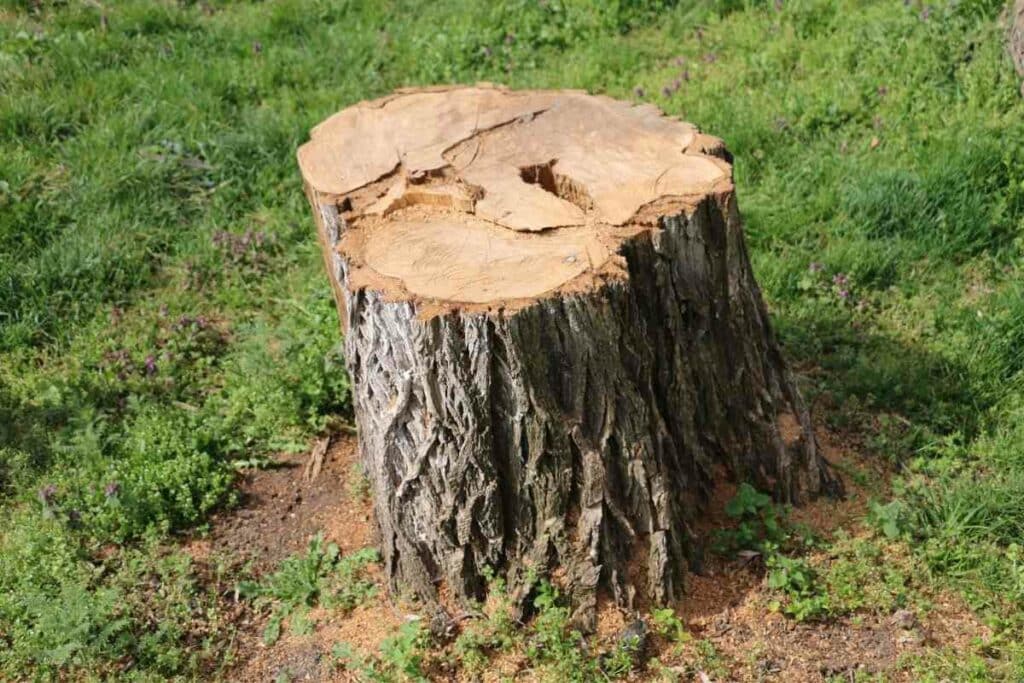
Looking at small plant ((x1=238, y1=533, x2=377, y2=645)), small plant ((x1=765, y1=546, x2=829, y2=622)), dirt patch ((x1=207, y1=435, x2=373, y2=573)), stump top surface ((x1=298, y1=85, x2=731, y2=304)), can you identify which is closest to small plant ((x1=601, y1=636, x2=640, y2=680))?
small plant ((x1=765, y1=546, x2=829, y2=622))

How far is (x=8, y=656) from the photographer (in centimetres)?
344

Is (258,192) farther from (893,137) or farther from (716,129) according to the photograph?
(893,137)

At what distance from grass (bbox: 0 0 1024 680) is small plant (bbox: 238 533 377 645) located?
0.19m

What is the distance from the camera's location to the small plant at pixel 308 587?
3572 millimetres

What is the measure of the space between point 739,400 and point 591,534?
0.79 m

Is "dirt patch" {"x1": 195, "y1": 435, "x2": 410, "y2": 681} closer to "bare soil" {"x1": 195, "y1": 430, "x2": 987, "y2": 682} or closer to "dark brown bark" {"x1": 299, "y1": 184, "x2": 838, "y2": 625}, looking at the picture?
"bare soil" {"x1": 195, "y1": 430, "x2": 987, "y2": 682}

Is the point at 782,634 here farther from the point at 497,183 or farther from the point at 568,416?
the point at 497,183

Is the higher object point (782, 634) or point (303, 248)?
point (303, 248)

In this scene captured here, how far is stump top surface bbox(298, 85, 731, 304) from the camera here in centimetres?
310

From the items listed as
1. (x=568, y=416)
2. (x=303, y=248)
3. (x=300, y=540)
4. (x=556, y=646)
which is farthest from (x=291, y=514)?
(x=303, y=248)

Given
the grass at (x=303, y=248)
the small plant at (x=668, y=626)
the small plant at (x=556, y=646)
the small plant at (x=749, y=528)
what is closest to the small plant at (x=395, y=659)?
the small plant at (x=556, y=646)

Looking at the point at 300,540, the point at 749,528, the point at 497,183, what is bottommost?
the point at 300,540

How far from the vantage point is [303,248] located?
5.43 m

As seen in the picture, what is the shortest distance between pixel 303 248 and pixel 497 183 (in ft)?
7.02
